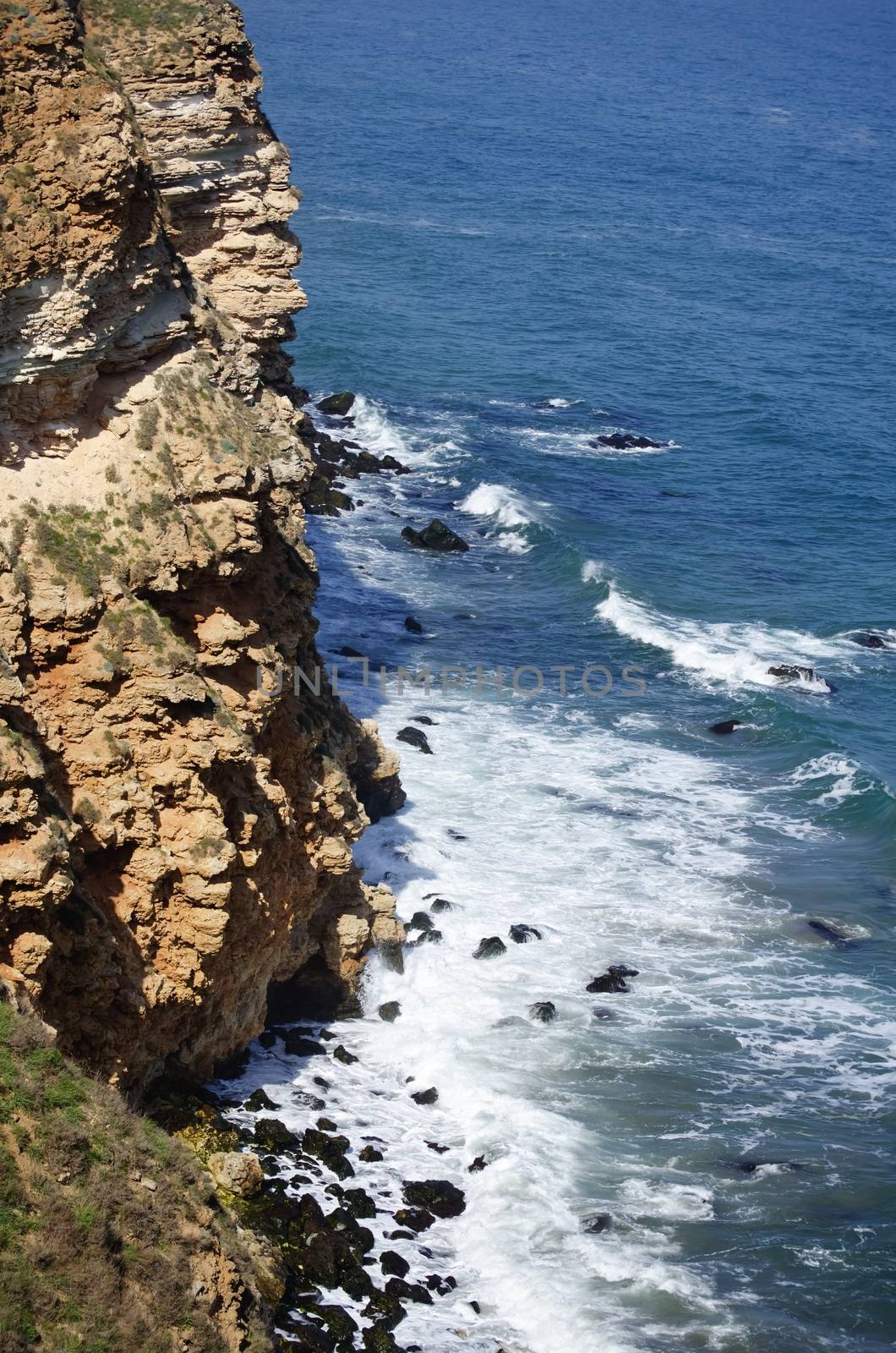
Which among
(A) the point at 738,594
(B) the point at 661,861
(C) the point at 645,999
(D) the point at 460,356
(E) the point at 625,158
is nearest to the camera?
(C) the point at 645,999

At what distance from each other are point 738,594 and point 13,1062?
48115 mm

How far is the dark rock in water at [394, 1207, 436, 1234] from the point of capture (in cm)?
2812

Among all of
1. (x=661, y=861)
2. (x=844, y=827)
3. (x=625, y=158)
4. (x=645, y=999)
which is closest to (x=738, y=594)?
(x=844, y=827)

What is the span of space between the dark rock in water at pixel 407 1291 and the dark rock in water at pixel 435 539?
42.3m

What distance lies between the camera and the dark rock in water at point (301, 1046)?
32.4 m

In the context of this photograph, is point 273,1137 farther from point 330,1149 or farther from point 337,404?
point 337,404

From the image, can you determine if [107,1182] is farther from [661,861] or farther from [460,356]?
[460,356]

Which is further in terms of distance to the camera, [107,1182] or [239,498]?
[239,498]

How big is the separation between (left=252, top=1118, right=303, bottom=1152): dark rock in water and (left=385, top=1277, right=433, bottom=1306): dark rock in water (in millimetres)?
3744

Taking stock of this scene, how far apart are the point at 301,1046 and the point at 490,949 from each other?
21.3 feet

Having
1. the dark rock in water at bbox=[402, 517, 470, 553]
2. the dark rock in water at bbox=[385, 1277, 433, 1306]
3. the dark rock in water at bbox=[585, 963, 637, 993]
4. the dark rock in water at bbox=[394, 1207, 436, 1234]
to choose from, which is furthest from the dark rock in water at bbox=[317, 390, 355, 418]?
the dark rock in water at bbox=[385, 1277, 433, 1306]

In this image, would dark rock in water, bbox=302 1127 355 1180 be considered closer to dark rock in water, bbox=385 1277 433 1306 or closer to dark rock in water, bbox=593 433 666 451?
dark rock in water, bbox=385 1277 433 1306

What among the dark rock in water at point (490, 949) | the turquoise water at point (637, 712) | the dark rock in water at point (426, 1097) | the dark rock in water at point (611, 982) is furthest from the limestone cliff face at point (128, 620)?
the dark rock in water at point (611, 982)

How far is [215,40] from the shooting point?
38.1 metres
